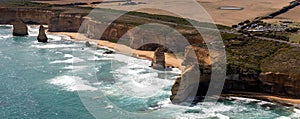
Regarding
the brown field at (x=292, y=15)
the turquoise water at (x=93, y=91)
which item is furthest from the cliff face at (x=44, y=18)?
the brown field at (x=292, y=15)

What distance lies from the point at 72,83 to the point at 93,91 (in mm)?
5312

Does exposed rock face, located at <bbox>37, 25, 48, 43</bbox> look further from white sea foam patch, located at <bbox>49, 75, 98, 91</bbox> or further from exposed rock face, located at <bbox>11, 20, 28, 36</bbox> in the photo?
white sea foam patch, located at <bbox>49, 75, 98, 91</bbox>

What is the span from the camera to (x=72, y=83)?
6450 centimetres

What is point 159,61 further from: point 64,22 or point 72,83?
point 64,22

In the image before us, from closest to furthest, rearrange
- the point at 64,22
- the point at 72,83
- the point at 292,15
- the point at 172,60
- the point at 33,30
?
1. the point at 72,83
2. the point at 172,60
3. the point at 64,22
4. the point at 33,30
5. the point at 292,15

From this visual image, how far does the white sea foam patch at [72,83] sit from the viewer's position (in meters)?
62.0

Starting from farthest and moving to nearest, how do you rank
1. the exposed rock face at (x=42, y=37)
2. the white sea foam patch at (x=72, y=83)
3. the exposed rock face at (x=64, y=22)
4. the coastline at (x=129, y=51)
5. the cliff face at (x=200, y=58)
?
the exposed rock face at (x=64, y=22), the exposed rock face at (x=42, y=37), the coastline at (x=129, y=51), the white sea foam patch at (x=72, y=83), the cliff face at (x=200, y=58)

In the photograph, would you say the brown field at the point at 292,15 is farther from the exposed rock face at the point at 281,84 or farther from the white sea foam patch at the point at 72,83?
the white sea foam patch at the point at 72,83

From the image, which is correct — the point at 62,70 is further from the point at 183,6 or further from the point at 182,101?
the point at 183,6

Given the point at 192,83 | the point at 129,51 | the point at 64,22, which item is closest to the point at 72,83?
the point at 192,83

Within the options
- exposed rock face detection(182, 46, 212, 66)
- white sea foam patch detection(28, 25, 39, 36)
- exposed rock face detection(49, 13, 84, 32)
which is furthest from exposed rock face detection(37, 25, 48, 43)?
exposed rock face detection(182, 46, 212, 66)

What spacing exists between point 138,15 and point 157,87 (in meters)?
49.9

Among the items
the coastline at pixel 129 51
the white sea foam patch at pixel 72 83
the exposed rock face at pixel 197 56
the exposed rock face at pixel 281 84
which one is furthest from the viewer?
the coastline at pixel 129 51

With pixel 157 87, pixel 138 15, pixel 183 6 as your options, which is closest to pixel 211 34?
pixel 157 87
